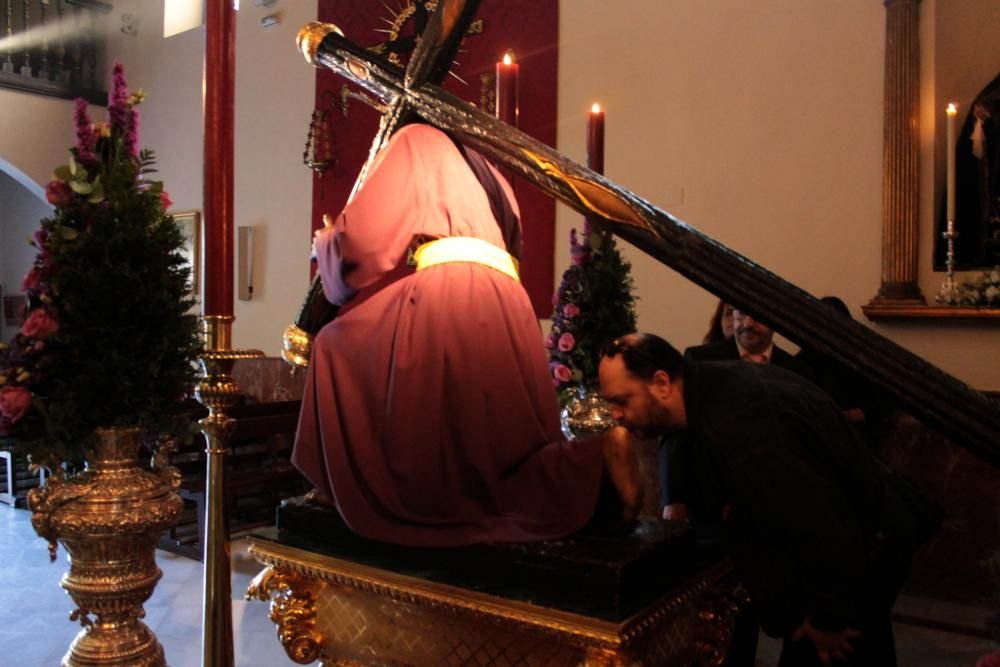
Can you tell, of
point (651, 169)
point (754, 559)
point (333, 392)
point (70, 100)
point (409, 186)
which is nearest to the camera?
point (754, 559)

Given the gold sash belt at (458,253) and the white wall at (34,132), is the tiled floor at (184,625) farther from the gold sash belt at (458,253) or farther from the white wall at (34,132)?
the white wall at (34,132)

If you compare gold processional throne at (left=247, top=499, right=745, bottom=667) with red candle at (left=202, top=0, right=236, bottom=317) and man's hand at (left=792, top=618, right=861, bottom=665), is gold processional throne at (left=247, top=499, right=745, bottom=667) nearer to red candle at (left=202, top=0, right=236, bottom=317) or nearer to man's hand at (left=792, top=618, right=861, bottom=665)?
man's hand at (left=792, top=618, right=861, bottom=665)

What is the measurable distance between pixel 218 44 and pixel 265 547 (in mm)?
916

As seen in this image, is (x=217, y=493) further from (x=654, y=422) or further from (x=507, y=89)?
(x=507, y=89)

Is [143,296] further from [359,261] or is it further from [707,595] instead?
[707,595]

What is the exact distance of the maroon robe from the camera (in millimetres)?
1331

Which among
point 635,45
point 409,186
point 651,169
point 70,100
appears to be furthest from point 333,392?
point 70,100

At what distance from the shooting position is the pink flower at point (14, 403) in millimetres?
1502

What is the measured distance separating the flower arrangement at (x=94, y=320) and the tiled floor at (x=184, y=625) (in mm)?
1109

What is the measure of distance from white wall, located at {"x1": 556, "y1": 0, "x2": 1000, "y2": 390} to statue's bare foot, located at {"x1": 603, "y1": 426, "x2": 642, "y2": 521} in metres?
2.66

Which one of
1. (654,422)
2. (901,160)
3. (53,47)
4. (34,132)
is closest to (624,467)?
(654,422)

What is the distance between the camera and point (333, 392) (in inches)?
56.0

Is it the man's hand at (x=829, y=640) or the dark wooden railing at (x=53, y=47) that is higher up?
the dark wooden railing at (x=53, y=47)

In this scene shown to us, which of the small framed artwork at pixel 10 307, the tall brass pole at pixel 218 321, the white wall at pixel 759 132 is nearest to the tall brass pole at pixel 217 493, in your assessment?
the tall brass pole at pixel 218 321
